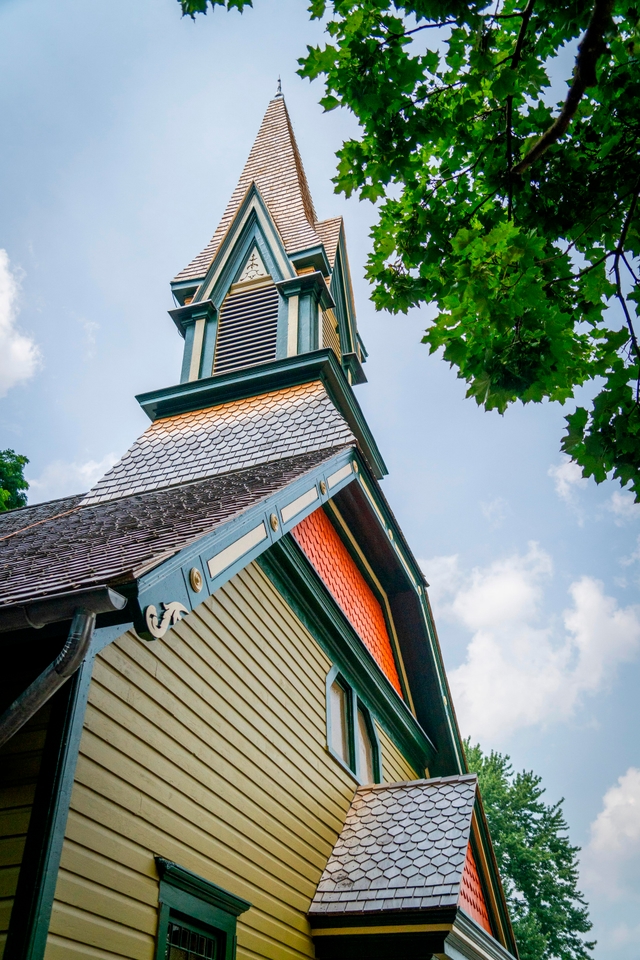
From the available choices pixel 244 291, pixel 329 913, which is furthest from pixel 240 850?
pixel 244 291

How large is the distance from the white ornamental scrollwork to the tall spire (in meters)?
11.4

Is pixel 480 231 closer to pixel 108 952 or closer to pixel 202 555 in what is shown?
pixel 202 555

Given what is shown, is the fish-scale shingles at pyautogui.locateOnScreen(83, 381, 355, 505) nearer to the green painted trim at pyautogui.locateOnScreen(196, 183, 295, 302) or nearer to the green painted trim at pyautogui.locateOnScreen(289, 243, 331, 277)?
the green painted trim at pyautogui.locateOnScreen(196, 183, 295, 302)

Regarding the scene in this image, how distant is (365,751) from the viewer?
9617 mm

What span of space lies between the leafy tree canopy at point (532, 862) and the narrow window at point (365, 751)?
1206 inches

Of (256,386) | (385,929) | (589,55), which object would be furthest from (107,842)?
(256,386)

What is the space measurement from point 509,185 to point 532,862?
1546 inches

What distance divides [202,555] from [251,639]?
9.01ft

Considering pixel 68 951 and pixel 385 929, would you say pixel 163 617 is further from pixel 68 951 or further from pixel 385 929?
pixel 385 929

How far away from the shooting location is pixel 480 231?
227 inches

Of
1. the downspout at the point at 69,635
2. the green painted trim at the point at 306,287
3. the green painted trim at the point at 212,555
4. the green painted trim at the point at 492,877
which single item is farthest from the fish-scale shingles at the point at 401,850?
the green painted trim at the point at 306,287

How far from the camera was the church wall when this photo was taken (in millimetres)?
4340

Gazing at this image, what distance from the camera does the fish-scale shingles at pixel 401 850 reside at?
22.0 ft

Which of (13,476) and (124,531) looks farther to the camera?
(13,476)
